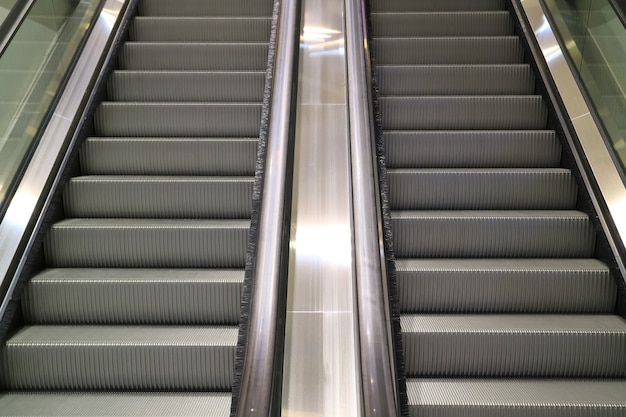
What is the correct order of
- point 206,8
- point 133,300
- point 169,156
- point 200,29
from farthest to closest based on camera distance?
point 206,8
point 200,29
point 169,156
point 133,300

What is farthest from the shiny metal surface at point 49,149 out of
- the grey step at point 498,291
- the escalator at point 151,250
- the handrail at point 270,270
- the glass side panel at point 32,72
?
the grey step at point 498,291

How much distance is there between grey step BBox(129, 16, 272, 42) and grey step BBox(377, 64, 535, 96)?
3.64 feet

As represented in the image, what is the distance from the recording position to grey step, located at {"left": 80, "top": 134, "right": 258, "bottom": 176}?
140 inches

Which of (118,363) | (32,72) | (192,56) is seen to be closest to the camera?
(118,363)

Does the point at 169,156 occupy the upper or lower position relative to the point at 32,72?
lower

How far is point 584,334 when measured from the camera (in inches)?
106

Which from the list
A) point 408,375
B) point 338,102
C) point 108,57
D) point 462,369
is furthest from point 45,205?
point 462,369

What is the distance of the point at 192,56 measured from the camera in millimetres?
4289

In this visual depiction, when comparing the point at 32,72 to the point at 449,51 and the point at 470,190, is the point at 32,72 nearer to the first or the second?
the point at 470,190

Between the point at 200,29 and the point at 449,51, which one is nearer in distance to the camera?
the point at 449,51

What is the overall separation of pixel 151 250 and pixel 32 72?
4.06ft

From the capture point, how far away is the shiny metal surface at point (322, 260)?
2.05 metres

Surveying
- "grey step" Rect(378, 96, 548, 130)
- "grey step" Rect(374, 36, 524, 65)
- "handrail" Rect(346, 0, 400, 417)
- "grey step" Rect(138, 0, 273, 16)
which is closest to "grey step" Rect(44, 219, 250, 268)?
"handrail" Rect(346, 0, 400, 417)

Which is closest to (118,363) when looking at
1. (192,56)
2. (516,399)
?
(516,399)
